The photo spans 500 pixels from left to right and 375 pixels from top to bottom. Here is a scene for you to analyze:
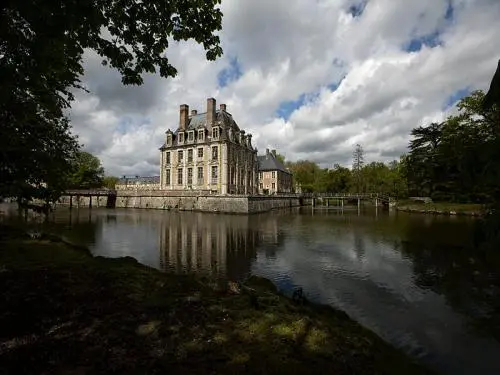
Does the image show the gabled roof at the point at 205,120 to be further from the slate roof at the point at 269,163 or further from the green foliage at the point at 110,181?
the green foliage at the point at 110,181

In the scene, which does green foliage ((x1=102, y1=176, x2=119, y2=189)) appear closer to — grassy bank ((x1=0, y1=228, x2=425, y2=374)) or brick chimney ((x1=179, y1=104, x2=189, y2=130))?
brick chimney ((x1=179, y1=104, x2=189, y2=130))

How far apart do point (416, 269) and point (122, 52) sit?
44.5 feet

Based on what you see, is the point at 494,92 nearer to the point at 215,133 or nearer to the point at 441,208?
the point at 441,208

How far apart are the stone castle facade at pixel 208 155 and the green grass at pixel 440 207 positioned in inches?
1038

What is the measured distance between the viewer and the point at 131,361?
4.29 m

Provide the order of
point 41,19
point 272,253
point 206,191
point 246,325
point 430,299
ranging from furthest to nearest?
point 206,191
point 272,253
point 430,299
point 246,325
point 41,19

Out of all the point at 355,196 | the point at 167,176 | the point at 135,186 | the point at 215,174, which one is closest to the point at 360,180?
the point at 355,196

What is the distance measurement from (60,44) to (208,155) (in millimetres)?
48430

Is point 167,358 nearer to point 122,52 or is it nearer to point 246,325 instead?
point 246,325

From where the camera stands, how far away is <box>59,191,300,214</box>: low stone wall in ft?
145

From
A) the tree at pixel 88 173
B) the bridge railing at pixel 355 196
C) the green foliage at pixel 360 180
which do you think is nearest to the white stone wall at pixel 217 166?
the bridge railing at pixel 355 196

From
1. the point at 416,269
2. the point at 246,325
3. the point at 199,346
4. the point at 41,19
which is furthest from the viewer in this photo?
the point at 416,269

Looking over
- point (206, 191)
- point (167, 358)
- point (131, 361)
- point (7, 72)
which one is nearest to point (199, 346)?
point (167, 358)

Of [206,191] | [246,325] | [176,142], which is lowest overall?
[246,325]
